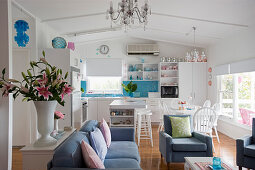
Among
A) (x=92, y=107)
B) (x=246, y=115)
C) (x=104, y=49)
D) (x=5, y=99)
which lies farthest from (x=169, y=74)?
(x=5, y=99)

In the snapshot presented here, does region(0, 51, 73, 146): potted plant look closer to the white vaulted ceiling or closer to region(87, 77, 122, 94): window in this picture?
the white vaulted ceiling

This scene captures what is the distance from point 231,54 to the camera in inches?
210

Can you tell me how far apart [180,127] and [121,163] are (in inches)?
63.6

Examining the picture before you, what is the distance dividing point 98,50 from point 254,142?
18.8ft

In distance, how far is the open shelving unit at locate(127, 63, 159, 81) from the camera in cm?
754

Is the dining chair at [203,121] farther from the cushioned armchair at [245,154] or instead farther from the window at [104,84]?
the window at [104,84]

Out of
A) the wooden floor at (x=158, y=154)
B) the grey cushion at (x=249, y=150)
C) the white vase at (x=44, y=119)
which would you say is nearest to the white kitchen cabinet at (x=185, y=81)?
the wooden floor at (x=158, y=154)

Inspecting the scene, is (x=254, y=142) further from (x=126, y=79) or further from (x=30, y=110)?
(x=126, y=79)

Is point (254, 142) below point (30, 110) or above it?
below

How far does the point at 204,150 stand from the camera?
323 cm

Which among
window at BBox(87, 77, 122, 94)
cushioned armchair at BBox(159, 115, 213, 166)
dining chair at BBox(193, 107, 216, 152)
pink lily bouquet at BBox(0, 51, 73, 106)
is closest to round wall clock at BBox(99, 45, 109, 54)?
window at BBox(87, 77, 122, 94)

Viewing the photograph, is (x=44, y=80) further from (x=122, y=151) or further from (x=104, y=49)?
(x=104, y=49)

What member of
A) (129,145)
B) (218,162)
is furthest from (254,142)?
(129,145)

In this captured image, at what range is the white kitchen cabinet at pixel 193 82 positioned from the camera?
7.00 metres
